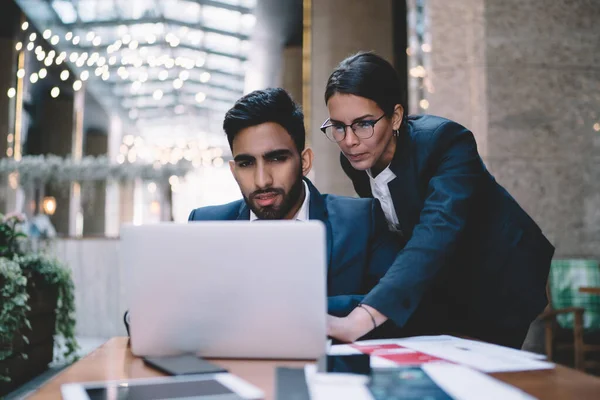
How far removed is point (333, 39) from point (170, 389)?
16.5 ft

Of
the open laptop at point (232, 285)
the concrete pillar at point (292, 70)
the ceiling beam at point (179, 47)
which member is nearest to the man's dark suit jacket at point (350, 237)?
the open laptop at point (232, 285)

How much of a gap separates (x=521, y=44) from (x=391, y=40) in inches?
87.1

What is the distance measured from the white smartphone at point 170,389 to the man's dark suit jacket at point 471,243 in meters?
0.83

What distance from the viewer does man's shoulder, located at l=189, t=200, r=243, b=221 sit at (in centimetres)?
176

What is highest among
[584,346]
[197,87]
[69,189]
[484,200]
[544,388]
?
[197,87]

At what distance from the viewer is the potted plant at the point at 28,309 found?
3840 millimetres

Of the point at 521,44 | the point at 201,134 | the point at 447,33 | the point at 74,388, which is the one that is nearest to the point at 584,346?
the point at 521,44

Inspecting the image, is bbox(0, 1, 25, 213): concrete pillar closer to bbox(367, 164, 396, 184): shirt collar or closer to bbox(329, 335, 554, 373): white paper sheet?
bbox(367, 164, 396, 184): shirt collar

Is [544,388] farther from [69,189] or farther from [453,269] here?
[69,189]

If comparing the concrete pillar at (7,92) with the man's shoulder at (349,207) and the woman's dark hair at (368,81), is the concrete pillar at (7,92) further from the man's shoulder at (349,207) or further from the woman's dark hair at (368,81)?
the woman's dark hair at (368,81)

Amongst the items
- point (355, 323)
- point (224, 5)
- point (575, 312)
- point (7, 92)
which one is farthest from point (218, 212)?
point (7, 92)

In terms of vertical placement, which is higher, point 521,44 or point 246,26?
point 246,26

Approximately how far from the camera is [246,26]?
7477mm

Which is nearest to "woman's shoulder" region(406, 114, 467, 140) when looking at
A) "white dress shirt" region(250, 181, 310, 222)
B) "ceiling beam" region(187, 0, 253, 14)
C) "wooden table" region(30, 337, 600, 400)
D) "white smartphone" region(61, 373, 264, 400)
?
"white dress shirt" region(250, 181, 310, 222)
